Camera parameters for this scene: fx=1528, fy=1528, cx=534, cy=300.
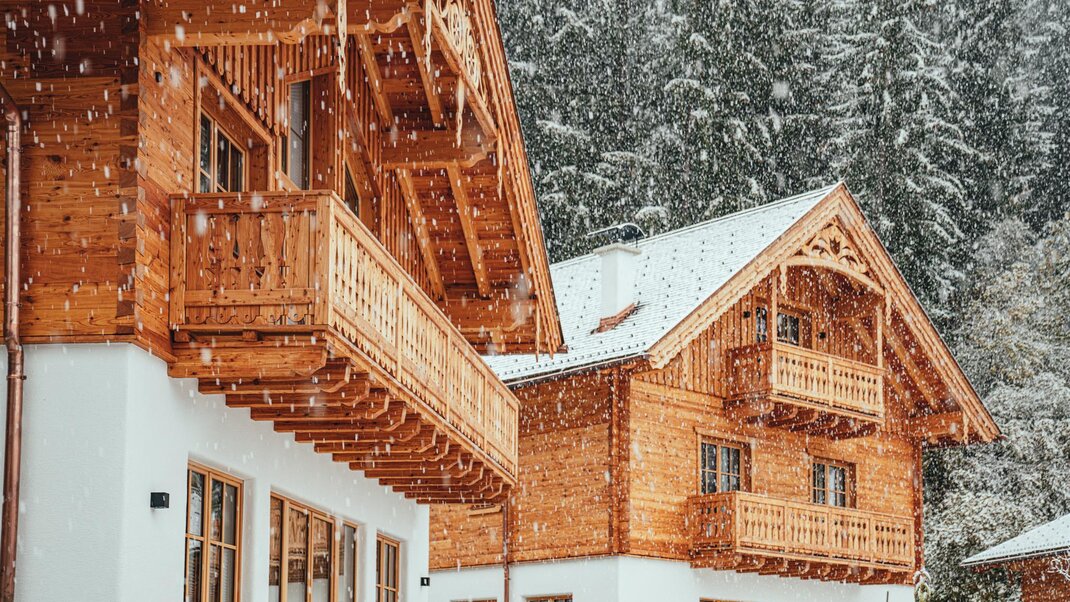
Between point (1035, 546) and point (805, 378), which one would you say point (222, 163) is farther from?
point (1035, 546)

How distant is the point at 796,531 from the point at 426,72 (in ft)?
44.3

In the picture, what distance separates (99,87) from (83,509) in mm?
2832

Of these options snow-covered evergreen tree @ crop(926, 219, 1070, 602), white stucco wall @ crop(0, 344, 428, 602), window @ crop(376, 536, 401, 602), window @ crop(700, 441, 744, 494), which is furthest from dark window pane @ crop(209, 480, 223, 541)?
snow-covered evergreen tree @ crop(926, 219, 1070, 602)

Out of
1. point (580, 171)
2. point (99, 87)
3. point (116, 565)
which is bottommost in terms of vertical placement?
point (116, 565)

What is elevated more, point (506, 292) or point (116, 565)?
point (506, 292)

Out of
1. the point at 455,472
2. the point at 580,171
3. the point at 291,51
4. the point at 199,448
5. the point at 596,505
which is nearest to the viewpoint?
the point at 199,448

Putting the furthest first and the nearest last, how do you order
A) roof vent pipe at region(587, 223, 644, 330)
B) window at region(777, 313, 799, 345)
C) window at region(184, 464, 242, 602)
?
window at region(777, 313, 799, 345) → roof vent pipe at region(587, 223, 644, 330) → window at region(184, 464, 242, 602)

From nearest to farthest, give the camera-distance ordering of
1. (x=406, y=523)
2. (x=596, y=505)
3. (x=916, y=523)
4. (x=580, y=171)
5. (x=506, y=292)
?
1. (x=406, y=523)
2. (x=506, y=292)
3. (x=596, y=505)
4. (x=916, y=523)
5. (x=580, y=171)

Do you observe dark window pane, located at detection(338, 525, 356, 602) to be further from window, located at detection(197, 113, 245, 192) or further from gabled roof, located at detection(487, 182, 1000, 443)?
gabled roof, located at detection(487, 182, 1000, 443)

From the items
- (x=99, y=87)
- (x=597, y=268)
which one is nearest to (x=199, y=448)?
(x=99, y=87)

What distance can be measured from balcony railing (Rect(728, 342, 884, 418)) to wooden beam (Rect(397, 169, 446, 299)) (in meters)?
7.98

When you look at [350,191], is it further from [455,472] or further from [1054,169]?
[1054,169]

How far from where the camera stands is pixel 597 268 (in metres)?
31.6

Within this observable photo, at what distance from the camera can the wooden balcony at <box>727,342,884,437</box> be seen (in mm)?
26000
